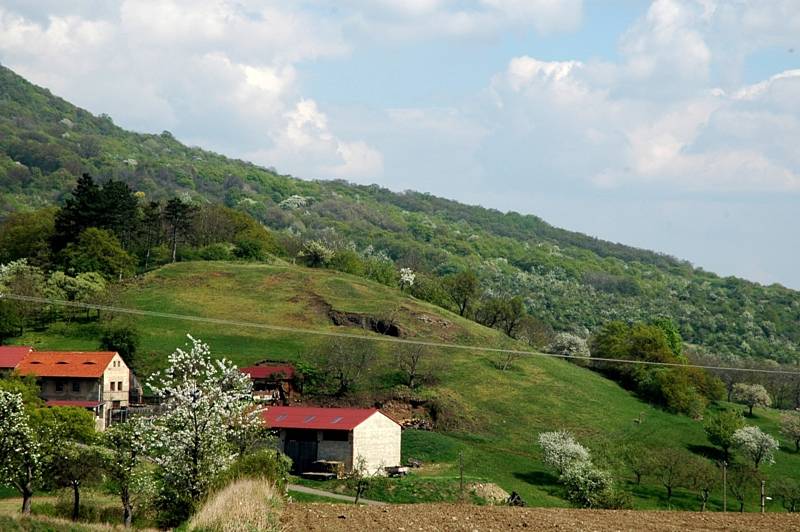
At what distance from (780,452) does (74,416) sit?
66.3m

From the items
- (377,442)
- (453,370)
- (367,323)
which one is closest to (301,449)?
(377,442)

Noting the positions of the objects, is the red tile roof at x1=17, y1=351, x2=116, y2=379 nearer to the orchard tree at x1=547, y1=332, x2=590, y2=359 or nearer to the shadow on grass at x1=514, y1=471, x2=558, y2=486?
the shadow on grass at x1=514, y1=471, x2=558, y2=486

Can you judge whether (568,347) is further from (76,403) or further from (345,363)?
(76,403)

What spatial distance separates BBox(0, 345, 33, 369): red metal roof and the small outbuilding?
Answer: 78.8ft

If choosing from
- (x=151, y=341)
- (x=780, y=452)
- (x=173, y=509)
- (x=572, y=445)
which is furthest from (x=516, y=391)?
(x=173, y=509)

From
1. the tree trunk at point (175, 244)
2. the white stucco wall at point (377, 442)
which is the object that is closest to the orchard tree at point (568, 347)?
the white stucco wall at point (377, 442)

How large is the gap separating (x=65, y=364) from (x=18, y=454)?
30004mm

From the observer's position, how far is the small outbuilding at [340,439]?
216 ft

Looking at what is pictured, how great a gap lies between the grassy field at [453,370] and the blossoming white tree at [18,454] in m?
27.8

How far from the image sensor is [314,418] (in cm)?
6881

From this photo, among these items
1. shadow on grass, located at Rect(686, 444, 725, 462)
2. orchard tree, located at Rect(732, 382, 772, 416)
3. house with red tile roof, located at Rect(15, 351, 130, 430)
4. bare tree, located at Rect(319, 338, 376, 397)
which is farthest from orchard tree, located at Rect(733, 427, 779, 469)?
house with red tile roof, located at Rect(15, 351, 130, 430)

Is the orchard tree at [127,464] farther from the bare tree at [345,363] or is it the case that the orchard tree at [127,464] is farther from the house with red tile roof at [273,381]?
the bare tree at [345,363]

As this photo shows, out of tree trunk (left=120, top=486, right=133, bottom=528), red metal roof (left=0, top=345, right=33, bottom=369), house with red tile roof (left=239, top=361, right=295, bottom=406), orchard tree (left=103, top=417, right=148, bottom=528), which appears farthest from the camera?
house with red tile roof (left=239, top=361, right=295, bottom=406)

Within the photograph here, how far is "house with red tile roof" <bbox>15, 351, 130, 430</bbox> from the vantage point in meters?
75.7
